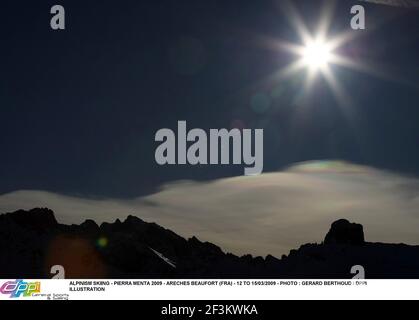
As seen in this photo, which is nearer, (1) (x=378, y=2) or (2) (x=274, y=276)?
(2) (x=274, y=276)

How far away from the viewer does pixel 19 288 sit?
408 centimetres

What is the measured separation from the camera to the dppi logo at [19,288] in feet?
13.4

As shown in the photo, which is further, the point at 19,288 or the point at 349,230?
the point at 349,230

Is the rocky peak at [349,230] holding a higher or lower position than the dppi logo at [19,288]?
higher

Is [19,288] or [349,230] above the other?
[349,230]

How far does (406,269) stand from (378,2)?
104 inches

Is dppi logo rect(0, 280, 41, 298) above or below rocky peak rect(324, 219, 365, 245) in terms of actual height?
below

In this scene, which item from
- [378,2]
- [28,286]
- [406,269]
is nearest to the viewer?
[28,286]

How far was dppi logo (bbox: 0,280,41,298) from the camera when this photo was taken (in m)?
4.07

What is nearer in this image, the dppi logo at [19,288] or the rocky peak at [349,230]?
the dppi logo at [19,288]

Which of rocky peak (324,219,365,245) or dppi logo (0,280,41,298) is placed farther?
rocky peak (324,219,365,245)

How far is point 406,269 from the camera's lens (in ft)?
14.4
